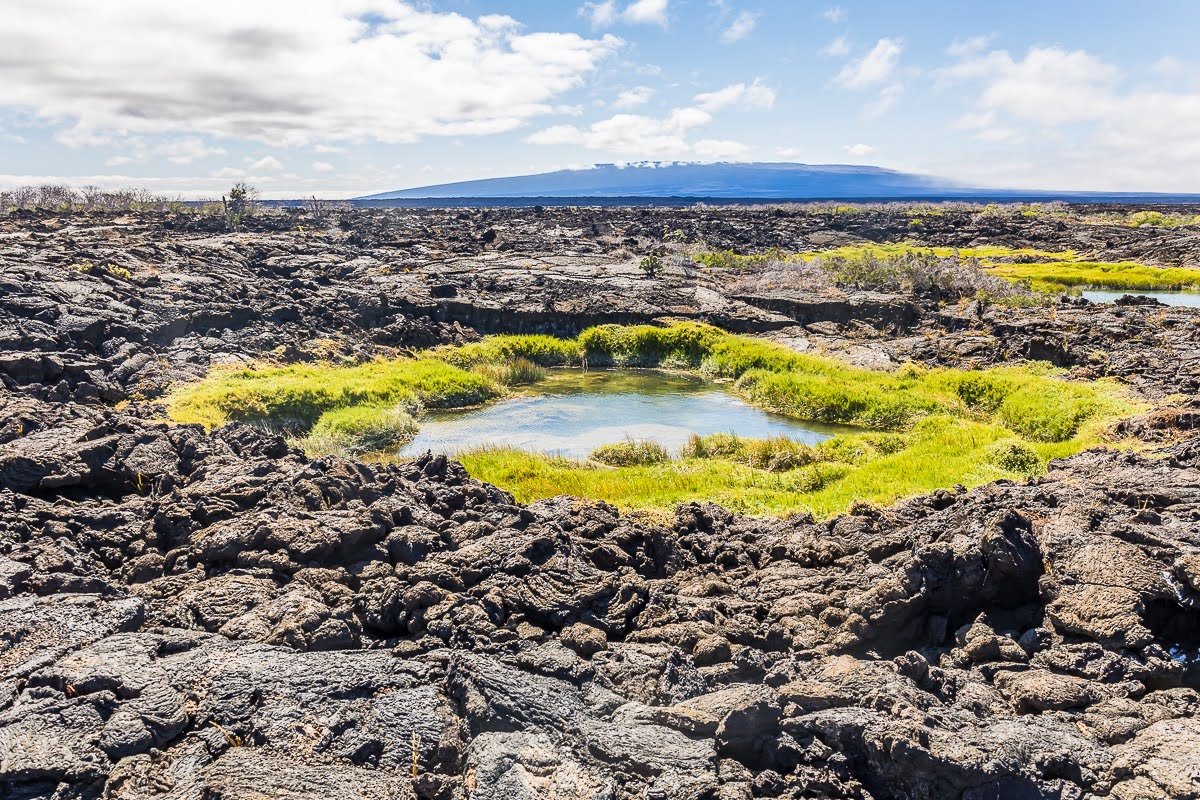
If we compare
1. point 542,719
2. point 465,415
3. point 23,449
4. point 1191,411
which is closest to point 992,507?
point 542,719

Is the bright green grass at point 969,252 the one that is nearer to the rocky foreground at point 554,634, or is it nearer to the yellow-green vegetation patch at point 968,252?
the yellow-green vegetation patch at point 968,252

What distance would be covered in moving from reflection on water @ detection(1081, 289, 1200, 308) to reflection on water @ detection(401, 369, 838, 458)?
32.1m

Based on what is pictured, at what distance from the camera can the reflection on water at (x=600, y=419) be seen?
995 inches

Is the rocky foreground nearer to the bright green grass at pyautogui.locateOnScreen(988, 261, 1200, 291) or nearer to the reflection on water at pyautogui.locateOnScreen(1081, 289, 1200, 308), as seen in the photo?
the reflection on water at pyautogui.locateOnScreen(1081, 289, 1200, 308)

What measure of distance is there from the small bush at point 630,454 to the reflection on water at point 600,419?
1.17 m

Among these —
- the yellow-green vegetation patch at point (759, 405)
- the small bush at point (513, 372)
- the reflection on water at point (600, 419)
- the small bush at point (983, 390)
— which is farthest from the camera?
the small bush at point (513, 372)

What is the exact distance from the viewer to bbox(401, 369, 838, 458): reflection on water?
82.9ft

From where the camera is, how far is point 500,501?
13.8m

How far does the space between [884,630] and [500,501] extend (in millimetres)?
7181

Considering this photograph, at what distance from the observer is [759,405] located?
1189 inches

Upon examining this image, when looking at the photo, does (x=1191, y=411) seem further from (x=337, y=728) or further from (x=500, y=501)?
(x=337, y=728)

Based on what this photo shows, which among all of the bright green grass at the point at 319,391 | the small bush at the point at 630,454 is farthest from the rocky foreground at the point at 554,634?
the bright green grass at the point at 319,391

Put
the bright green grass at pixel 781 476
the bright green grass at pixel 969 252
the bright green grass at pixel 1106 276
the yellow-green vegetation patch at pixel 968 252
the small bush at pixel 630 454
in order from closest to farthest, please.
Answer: the bright green grass at pixel 781 476
the small bush at pixel 630 454
the bright green grass at pixel 1106 276
the yellow-green vegetation patch at pixel 968 252
the bright green grass at pixel 969 252

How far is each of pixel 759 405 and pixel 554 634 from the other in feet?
73.2
